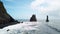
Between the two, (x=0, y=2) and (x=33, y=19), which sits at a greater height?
(x=0, y=2)

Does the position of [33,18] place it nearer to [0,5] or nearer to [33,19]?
[33,19]

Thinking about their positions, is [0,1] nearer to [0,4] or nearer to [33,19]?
[0,4]

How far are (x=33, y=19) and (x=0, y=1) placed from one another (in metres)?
95.3

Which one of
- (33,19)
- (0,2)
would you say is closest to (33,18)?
(33,19)

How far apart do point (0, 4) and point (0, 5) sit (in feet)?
2.32

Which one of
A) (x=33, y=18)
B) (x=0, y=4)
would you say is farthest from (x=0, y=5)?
(x=33, y=18)

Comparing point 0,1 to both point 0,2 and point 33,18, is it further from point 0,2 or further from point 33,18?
point 33,18

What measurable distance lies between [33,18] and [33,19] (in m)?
2.95

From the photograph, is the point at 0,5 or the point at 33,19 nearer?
the point at 0,5

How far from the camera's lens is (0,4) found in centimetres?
7800

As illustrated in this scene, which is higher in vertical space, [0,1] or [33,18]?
[0,1]

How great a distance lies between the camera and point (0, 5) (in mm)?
77688

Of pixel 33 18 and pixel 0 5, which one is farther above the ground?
pixel 0 5

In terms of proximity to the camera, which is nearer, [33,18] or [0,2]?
[0,2]
